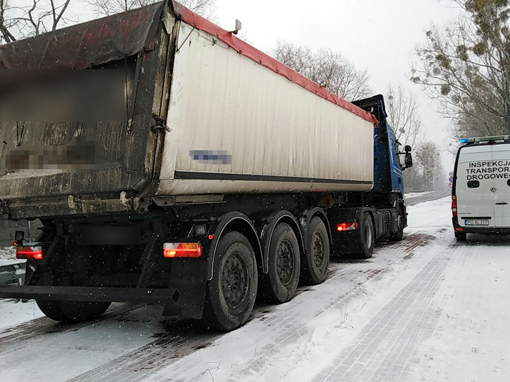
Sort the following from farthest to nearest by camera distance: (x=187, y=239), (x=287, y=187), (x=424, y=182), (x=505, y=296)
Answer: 1. (x=424, y=182)
2. (x=287, y=187)
3. (x=505, y=296)
4. (x=187, y=239)

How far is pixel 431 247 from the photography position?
11695mm

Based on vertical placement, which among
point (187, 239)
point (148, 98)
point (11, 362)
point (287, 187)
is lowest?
point (11, 362)

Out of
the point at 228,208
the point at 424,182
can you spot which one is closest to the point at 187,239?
the point at 228,208

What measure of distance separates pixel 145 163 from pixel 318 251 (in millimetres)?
4594

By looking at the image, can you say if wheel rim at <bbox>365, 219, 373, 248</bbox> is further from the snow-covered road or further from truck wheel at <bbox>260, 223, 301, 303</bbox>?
truck wheel at <bbox>260, 223, 301, 303</bbox>

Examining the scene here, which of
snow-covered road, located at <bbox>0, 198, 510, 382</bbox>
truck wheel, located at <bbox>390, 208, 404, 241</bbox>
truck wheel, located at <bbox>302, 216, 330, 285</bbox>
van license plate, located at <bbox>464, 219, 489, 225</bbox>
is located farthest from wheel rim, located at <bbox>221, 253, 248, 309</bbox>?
truck wheel, located at <bbox>390, 208, 404, 241</bbox>

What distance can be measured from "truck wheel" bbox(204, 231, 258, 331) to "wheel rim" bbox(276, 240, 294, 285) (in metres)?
0.94

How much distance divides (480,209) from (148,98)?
1041 cm

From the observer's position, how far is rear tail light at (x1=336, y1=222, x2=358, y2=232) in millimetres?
9828

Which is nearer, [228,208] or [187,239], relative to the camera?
[187,239]

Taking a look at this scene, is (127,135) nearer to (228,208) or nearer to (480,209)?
(228,208)

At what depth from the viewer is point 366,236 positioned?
1034 centimetres

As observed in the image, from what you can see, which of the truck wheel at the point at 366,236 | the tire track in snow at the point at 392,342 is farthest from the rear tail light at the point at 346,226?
the tire track in snow at the point at 392,342

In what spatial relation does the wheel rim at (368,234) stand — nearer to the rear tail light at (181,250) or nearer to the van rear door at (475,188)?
the van rear door at (475,188)
